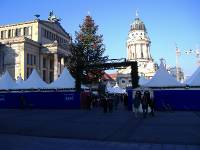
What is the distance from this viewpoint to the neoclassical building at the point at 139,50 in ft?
542

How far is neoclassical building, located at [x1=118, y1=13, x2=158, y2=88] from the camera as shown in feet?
542

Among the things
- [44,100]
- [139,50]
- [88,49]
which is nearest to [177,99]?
[44,100]

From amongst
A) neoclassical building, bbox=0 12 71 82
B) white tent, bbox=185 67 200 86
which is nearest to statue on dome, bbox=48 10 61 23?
neoclassical building, bbox=0 12 71 82

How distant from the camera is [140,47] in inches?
6791

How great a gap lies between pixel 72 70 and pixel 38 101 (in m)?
15.9

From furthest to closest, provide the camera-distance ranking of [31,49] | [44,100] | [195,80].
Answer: [31,49] < [44,100] < [195,80]

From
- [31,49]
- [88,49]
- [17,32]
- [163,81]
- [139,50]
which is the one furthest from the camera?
[139,50]

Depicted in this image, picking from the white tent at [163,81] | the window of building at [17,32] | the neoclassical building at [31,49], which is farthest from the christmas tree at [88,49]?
the window of building at [17,32]

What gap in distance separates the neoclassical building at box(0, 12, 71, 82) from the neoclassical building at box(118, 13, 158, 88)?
65.2 meters

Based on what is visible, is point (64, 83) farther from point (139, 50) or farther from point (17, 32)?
point (139, 50)

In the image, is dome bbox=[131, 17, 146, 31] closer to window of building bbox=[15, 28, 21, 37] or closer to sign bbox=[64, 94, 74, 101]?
window of building bbox=[15, 28, 21, 37]

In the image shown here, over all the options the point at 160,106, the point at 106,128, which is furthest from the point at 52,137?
the point at 160,106

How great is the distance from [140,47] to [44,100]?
459 ft

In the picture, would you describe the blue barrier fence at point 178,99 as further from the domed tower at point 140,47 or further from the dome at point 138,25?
the dome at point 138,25
